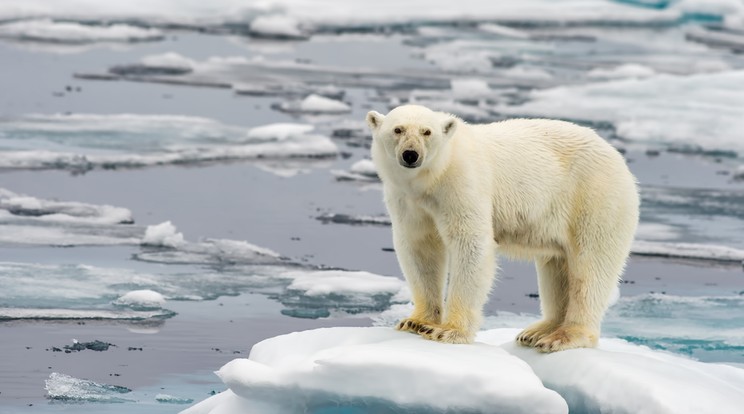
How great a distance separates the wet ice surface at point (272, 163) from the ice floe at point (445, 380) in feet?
3.31

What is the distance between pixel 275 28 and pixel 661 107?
5602mm

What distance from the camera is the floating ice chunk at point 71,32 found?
1585cm

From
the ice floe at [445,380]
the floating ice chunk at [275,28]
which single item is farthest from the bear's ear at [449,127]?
the floating ice chunk at [275,28]

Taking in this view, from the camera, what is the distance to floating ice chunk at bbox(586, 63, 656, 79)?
49.3 feet

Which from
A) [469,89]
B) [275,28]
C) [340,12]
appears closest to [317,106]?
[469,89]

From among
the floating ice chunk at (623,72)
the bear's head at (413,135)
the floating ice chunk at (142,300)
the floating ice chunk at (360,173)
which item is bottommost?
the floating ice chunk at (142,300)

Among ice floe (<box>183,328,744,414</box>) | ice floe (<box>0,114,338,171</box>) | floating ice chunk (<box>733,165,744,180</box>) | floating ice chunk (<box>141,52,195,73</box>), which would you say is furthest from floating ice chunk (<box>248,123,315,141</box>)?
ice floe (<box>183,328,744,414</box>)

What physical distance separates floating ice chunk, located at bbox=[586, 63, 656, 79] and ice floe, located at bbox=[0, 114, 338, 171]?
14.8 ft

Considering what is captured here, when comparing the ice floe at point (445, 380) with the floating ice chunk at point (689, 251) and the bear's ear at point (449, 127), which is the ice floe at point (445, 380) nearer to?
the bear's ear at point (449, 127)

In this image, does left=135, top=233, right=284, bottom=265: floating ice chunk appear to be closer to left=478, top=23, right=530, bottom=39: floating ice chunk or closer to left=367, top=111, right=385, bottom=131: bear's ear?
left=367, top=111, right=385, bottom=131: bear's ear

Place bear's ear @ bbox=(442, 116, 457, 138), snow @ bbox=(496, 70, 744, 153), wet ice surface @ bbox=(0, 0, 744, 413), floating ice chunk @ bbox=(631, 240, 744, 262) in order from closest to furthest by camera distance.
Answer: bear's ear @ bbox=(442, 116, 457, 138)
wet ice surface @ bbox=(0, 0, 744, 413)
floating ice chunk @ bbox=(631, 240, 744, 262)
snow @ bbox=(496, 70, 744, 153)

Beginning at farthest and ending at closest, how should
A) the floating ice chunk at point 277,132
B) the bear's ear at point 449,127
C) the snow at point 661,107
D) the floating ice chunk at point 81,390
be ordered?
1. the snow at point 661,107
2. the floating ice chunk at point 277,132
3. the floating ice chunk at point 81,390
4. the bear's ear at point 449,127

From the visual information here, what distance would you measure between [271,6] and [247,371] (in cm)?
1294

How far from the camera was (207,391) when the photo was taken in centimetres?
583
